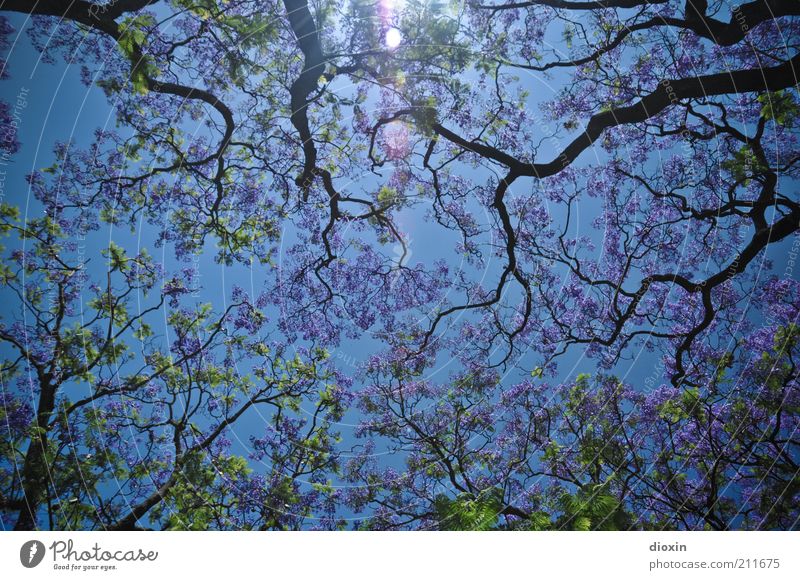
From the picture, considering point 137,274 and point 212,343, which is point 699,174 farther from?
point 137,274

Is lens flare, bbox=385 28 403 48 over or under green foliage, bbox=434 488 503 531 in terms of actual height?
over

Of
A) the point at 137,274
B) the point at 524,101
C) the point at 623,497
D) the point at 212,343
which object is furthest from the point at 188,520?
the point at 524,101

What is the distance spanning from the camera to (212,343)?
4930mm

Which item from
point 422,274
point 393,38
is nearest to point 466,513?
point 422,274

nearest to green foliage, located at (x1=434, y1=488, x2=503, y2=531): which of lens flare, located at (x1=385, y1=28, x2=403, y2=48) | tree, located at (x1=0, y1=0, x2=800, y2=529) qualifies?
tree, located at (x1=0, y1=0, x2=800, y2=529)

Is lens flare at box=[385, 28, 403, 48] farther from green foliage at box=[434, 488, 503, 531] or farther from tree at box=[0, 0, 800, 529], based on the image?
green foliage at box=[434, 488, 503, 531]

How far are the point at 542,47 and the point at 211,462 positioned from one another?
6129 mm
